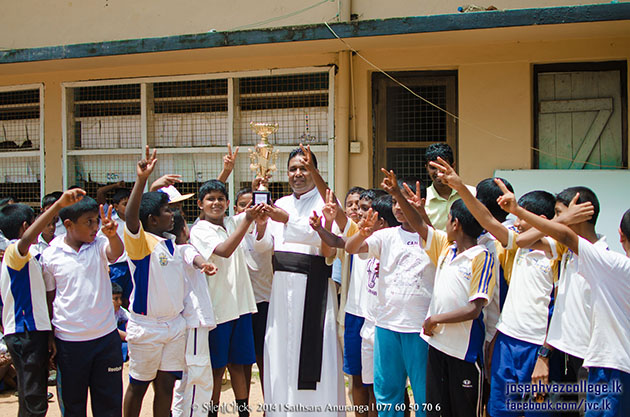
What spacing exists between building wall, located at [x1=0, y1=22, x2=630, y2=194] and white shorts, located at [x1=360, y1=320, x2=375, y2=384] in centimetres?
243

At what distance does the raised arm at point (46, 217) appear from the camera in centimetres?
318

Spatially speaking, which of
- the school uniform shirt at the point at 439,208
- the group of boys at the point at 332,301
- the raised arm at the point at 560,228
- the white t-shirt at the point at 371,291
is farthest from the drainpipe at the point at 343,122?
the raised arm at the point at 560,228

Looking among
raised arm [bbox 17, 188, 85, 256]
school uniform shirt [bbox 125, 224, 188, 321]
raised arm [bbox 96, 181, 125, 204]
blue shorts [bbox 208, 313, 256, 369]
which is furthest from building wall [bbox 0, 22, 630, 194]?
raised arm [bbox 17, 188, 85, 256]

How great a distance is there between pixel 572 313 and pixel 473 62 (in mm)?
3459

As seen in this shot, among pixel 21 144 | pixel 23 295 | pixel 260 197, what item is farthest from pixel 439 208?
pixel 21 144

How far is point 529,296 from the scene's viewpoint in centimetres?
321

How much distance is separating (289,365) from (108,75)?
4.55 meters

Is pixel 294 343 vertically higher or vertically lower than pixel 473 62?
lower

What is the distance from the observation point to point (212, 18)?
7031 mm

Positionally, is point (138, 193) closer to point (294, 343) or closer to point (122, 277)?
point (294, 343)

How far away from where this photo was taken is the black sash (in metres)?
3.87

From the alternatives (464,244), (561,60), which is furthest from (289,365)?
(561,60)

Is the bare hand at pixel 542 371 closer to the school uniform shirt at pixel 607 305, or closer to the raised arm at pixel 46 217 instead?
the school uniform shirt at pixel 607 305

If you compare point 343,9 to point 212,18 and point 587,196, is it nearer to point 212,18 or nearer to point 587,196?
point 212,18
